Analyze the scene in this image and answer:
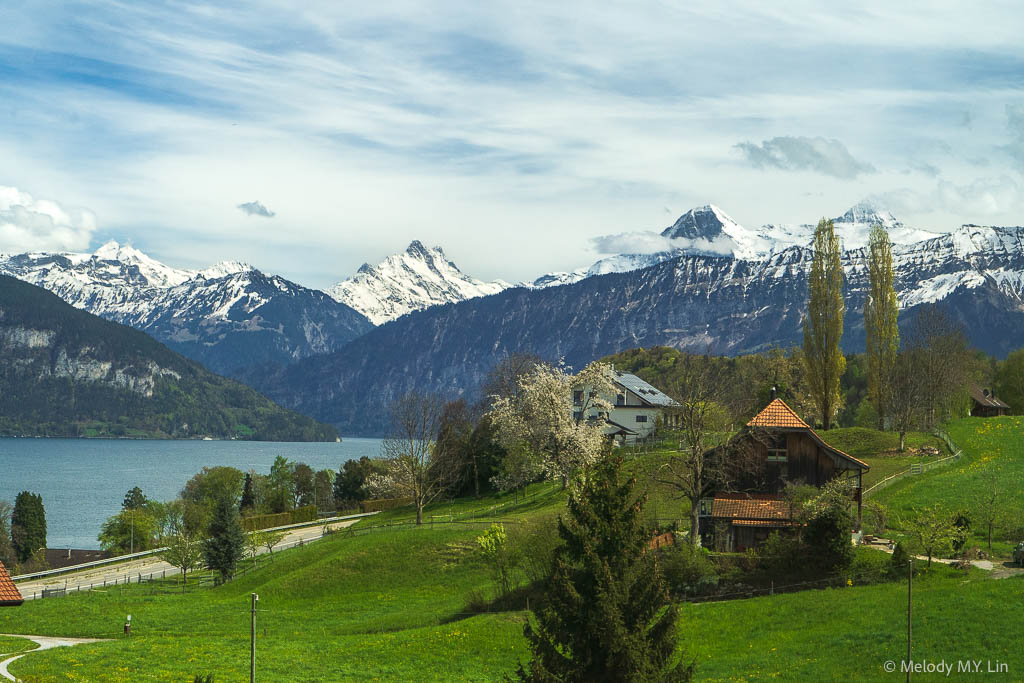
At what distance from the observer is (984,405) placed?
126000mm

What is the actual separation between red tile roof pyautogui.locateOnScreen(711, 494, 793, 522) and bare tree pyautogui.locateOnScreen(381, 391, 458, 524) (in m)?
27.2

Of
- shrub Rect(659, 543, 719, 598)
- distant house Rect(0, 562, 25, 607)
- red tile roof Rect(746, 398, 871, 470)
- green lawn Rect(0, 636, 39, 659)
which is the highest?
red tile roof Rect(746, 398, 871, 470)

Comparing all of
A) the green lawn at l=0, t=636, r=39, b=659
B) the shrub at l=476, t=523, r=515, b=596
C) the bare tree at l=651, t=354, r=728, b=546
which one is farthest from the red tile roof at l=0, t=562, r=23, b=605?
the bare tree at l=651, t=354, r=728, b=546

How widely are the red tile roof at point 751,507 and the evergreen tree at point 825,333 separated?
99.5ft

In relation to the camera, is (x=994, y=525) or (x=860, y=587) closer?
(x=860, y=587)

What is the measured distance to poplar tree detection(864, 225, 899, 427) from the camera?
9044 cm

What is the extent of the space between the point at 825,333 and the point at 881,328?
7.98 meters

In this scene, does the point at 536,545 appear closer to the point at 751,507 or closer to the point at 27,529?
the point at 751,507

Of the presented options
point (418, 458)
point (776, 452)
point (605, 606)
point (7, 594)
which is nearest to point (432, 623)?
point (605, 606)

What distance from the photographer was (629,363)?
18938 centimetres

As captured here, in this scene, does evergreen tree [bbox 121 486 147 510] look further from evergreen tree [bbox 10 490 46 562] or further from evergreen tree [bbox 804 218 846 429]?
evergreen tree [bbox 804 218 846 429]

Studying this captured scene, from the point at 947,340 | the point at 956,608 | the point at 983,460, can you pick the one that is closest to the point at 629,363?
the point at 947,340

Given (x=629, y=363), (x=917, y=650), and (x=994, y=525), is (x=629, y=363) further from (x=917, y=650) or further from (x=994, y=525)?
(x=917, y=650)

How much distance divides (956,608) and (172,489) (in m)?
187
